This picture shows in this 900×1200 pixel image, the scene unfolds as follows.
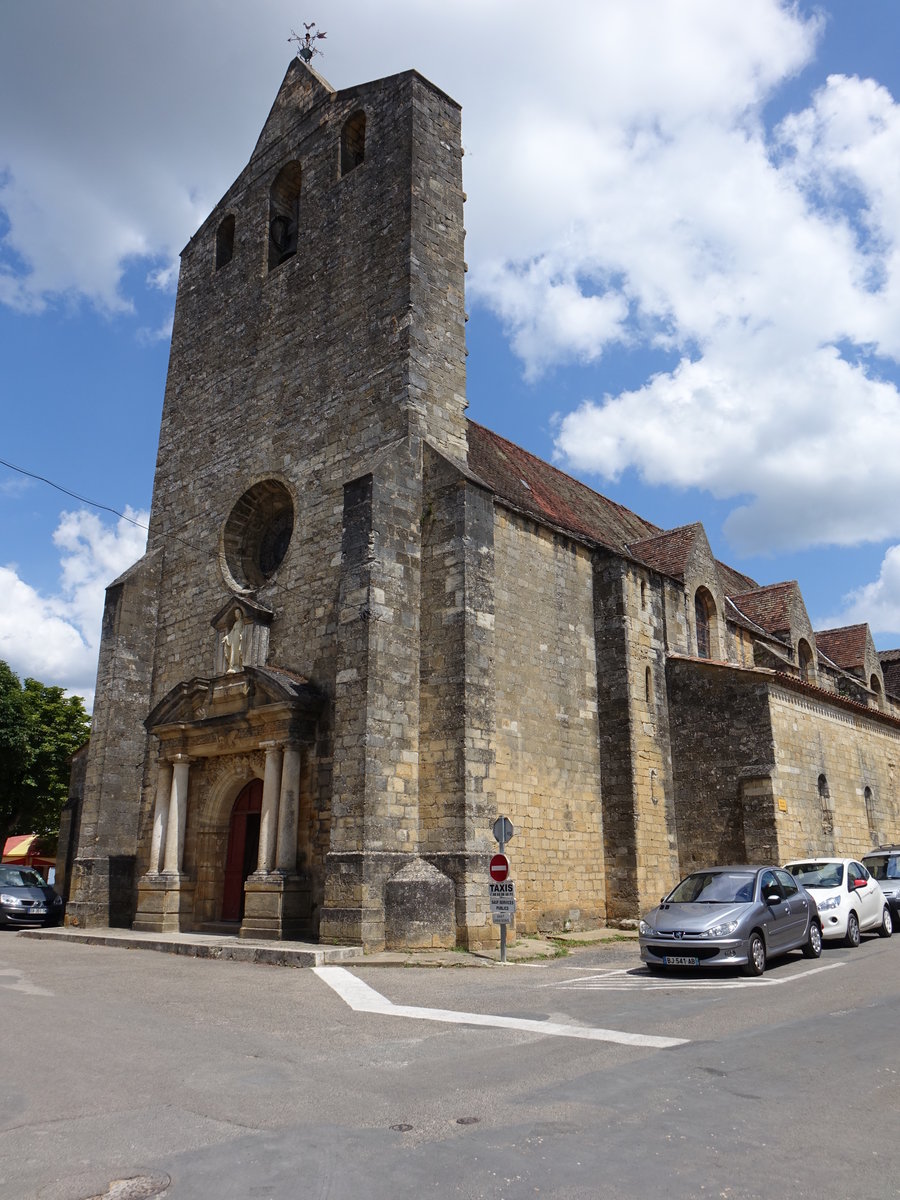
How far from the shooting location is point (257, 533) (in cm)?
1797

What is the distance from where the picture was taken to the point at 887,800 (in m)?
22.3

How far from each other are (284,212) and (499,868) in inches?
582

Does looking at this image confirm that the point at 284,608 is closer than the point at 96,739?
Yes

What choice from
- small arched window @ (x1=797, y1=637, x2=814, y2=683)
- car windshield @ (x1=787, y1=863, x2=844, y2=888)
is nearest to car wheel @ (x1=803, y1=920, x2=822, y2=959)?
car windshield @ (x1=787, y1=863, x2=844, y2=888)

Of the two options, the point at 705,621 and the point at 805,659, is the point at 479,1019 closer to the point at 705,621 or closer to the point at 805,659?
the point at 705,621

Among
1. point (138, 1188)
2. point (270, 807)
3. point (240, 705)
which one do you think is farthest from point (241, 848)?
point (138, 1188)

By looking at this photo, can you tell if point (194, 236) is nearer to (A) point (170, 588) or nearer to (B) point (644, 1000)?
(A) point (170, 588)

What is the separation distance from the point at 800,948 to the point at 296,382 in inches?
489

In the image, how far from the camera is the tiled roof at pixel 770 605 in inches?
984

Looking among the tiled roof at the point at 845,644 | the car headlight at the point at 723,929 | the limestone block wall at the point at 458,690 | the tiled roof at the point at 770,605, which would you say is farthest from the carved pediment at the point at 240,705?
the tiled roof at the point at 845,644

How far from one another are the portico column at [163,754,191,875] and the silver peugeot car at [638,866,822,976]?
28.7ft

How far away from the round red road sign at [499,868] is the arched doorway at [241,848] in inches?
218

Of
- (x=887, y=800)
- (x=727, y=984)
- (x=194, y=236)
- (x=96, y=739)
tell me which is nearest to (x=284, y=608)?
(x=96, y=739)

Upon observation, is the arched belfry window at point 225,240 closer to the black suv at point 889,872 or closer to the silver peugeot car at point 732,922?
the silver peugeot car at point 732,922
